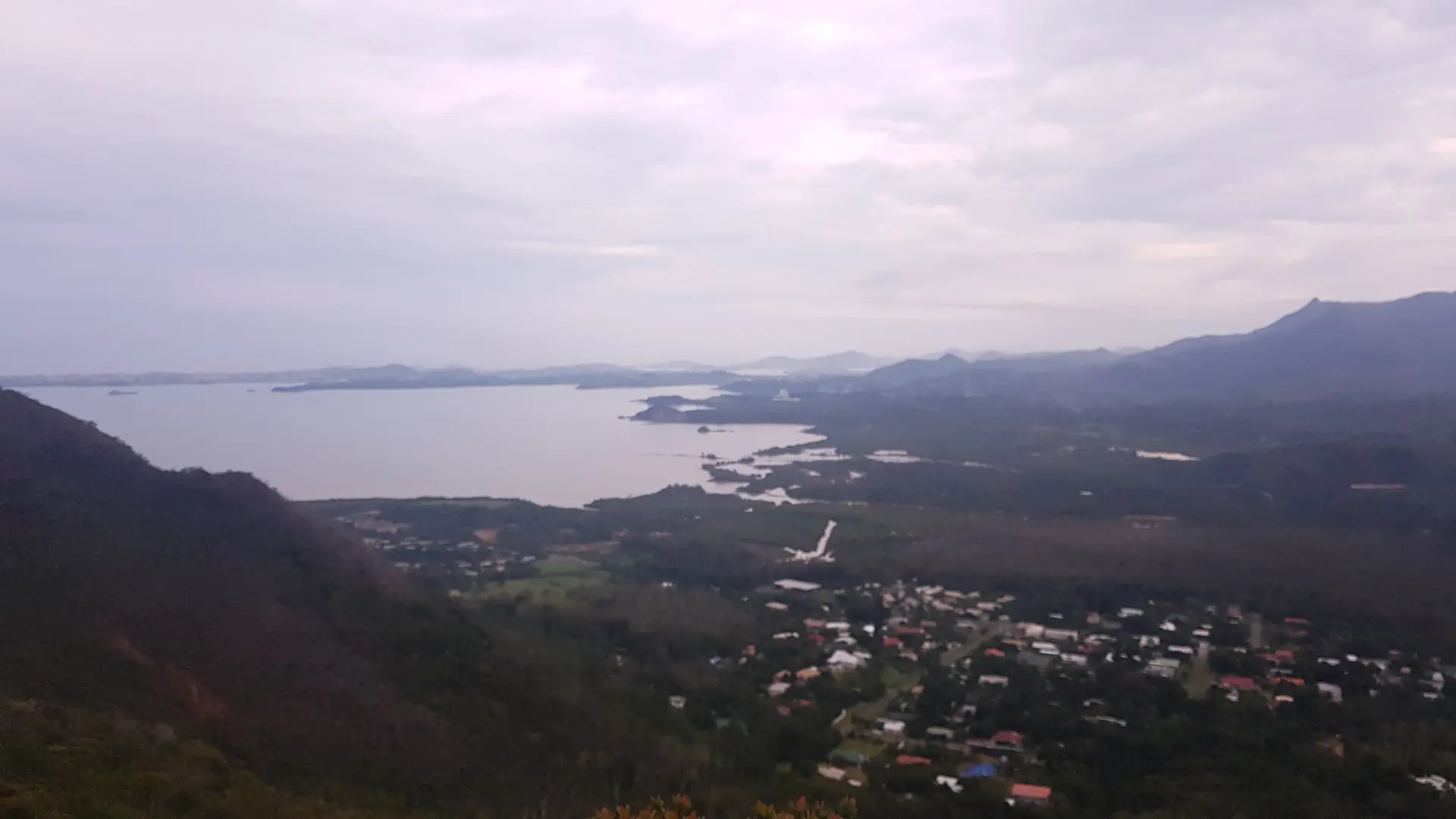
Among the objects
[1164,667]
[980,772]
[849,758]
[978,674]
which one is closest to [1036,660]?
[978,674]

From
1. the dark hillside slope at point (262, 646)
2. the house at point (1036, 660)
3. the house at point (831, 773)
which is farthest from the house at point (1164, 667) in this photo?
the dark hillside slope at point (262, 646)

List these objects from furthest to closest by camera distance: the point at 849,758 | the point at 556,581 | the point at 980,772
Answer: the point at 556,581
the point at 849,758
the point at 980,772

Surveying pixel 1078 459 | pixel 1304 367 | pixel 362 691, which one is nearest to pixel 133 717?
pixel 362 691

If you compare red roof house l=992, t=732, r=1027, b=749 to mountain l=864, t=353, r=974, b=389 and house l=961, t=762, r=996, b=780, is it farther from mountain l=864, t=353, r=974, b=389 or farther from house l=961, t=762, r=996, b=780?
mountain l=864, t=353, r=974, b=389

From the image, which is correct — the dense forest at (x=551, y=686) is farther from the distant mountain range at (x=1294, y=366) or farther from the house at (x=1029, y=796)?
the distant mountain range at (x=1294, y=366)

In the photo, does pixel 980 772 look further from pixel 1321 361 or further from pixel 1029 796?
pixel 1321 361
